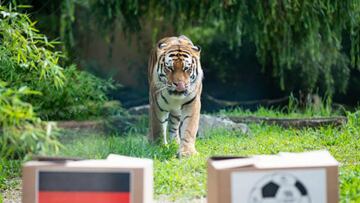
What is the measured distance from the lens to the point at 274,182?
3.46 m

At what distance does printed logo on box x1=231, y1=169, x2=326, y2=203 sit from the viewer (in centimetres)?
345

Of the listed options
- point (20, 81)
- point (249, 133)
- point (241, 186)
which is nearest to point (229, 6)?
point (249, 133)

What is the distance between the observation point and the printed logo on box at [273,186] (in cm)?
345

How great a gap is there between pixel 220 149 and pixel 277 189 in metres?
2.97

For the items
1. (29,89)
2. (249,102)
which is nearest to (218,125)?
(29,89)

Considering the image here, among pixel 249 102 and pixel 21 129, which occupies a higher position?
pixel 249 102

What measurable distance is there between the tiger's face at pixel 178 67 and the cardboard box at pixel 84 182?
→ 8.62 feet

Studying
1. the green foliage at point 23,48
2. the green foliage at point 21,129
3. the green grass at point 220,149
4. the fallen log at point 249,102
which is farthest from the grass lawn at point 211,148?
the fallen log at point 249,102

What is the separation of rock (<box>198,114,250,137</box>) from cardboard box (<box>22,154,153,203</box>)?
13.1 ft

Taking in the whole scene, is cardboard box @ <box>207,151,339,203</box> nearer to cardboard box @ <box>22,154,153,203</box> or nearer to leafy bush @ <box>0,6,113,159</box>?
cardboard box @ <box>22,154,153,203</box>

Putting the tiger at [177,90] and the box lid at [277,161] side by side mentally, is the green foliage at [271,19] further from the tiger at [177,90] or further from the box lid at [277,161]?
the box lid at [277,161]

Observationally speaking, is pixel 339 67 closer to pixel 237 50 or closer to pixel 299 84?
pixel 299 84

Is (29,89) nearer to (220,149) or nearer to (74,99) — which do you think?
(220,149)

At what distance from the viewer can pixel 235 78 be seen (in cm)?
1189
